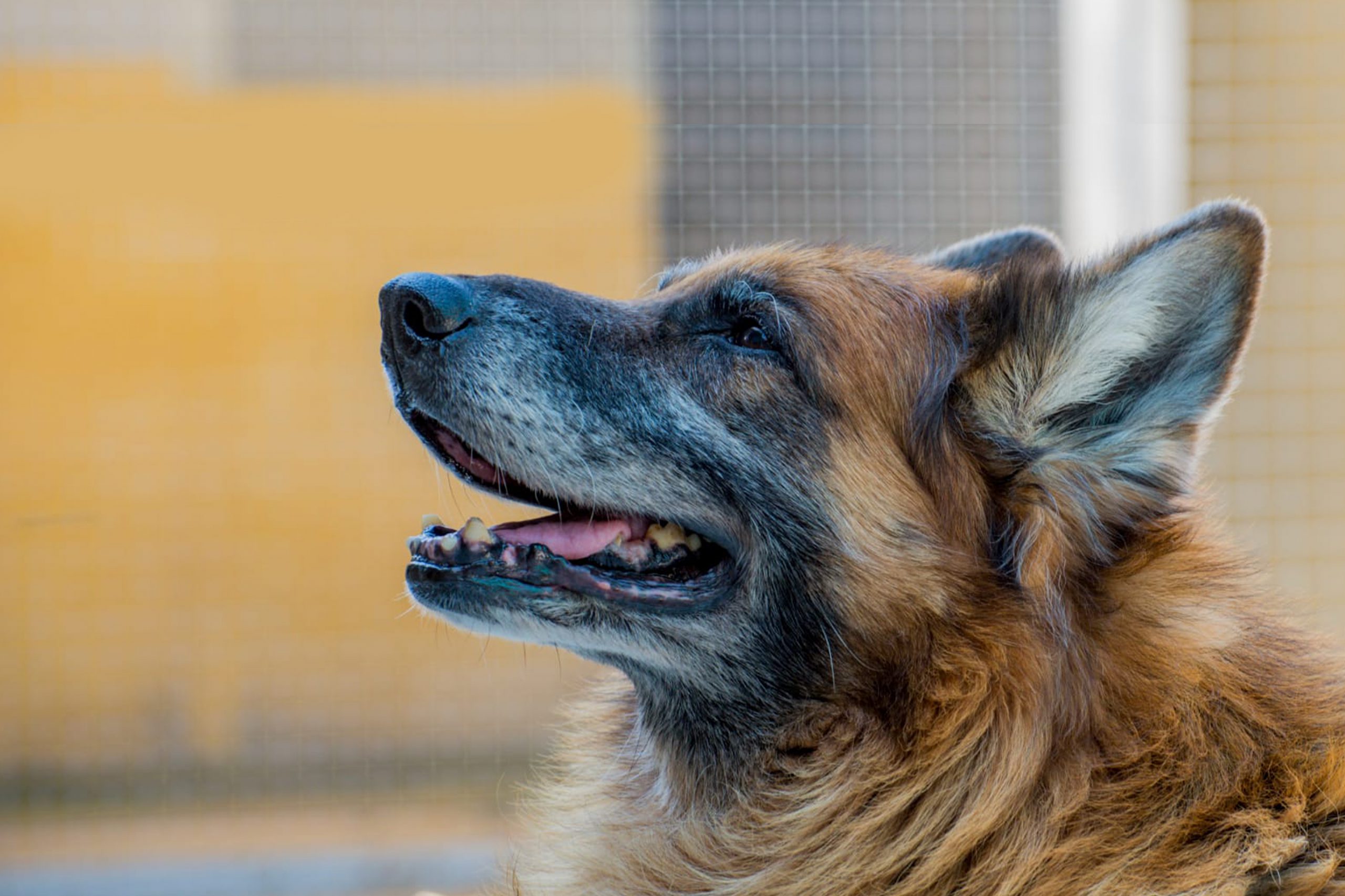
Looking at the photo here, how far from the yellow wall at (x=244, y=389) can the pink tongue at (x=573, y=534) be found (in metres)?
4.08

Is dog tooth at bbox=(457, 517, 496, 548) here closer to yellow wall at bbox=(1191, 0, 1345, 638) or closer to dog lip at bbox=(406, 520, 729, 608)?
dog lip at bbox=(406, 520, 729, 608)

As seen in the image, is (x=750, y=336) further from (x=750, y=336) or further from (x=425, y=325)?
(x=425, y=325)

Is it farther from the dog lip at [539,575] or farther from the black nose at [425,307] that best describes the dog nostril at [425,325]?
the dog lip at [539,575]

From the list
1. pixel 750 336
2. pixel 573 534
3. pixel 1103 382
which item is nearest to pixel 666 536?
pixel 573 534

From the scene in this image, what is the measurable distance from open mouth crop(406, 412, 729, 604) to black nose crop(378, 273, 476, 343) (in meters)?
0.16

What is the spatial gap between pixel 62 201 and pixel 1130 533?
5.70m

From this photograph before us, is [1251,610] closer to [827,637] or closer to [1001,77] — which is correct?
[827,637]

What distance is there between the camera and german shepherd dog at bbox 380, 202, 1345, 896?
7.15 ft

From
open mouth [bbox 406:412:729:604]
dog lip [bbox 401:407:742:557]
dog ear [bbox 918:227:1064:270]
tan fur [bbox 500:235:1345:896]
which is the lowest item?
tan fur [bbox 500:235:1345:896]

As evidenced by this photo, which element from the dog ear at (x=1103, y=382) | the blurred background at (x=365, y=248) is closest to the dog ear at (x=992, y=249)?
the dog ear at (x=1103, y=382)

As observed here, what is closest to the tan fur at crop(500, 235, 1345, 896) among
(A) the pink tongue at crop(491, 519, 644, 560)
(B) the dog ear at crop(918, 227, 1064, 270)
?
(A) the pink tongue at crop(491, 519, 644, 560)

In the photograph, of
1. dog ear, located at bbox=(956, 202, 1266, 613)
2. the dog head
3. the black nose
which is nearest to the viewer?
dog ear, located at bbox=(956, 202, 1266, 613)

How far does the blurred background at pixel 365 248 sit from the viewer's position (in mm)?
6355

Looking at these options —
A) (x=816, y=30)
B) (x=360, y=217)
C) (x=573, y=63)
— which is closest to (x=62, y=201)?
(x=360, y=217)
